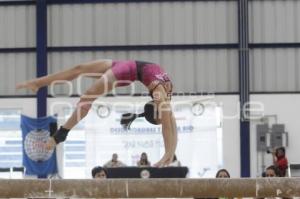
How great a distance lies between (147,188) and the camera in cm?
723

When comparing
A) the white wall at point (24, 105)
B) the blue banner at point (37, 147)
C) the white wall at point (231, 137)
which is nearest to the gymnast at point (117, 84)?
the white wall at point (231, 137)

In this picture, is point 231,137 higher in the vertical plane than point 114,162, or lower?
higher

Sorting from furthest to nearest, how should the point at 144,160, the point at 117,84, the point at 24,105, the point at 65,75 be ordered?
the point at 24,105 → the point at 144,160 → the point at 117,84 → the point at 65,75

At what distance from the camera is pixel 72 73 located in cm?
748

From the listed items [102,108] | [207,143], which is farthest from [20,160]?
[207,143]

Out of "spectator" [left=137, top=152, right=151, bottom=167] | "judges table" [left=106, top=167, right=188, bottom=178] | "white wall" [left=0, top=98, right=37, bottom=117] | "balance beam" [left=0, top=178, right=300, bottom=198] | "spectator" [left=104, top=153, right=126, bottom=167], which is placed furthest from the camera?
"white wall" [left=0, top=98, right=37, bottom=117]

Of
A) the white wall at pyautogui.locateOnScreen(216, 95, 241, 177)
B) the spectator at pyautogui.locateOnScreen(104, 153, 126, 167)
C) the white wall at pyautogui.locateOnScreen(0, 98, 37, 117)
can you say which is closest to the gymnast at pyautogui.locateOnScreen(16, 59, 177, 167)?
the spectator at pyautogui.locateOnScreen(104, 153, 126, 167)

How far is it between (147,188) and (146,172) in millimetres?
6903

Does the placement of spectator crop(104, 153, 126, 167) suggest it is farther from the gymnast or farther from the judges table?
the gymnast

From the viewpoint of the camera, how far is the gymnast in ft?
24.5

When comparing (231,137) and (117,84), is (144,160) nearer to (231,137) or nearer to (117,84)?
(231,137)

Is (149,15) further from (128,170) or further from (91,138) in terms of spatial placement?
(128,170)

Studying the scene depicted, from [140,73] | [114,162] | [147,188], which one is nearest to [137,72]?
[140,73]

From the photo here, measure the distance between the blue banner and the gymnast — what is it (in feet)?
35.4
